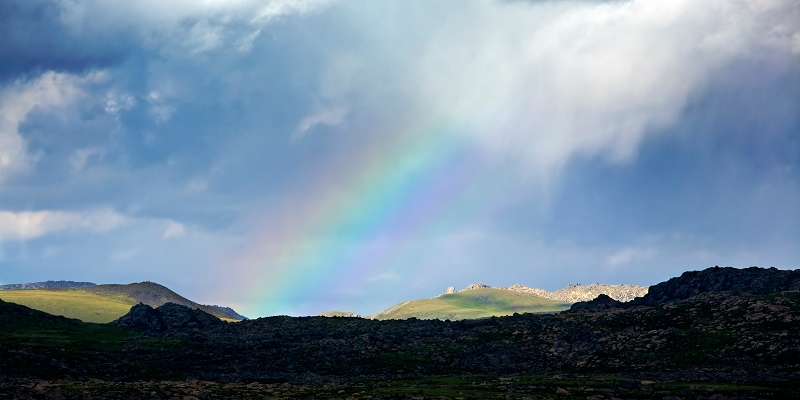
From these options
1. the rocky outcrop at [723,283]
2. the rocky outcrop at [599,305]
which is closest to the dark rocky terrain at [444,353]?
the rocky outcrop at [723,283]

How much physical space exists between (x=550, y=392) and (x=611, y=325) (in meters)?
66.3

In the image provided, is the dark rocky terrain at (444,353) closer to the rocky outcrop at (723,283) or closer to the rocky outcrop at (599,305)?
the rocky outcrop at (723,283)

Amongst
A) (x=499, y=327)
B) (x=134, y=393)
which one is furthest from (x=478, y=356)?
(x=134, y=393)

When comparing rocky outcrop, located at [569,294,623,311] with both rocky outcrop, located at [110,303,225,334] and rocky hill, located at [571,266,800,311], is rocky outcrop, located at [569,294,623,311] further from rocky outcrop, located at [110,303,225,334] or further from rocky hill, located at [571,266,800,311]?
rocky outcrop, located at [110,303,225,334]

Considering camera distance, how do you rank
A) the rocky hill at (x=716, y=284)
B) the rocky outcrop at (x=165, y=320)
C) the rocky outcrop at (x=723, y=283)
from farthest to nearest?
the rocky outcrop at (x=165, y=320), the rocky hill at (x=716, y=284), the rocky outcrop at (x=723, y=283)

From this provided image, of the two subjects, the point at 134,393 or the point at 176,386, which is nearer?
the point at 134,393

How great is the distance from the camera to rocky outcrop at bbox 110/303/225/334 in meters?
176

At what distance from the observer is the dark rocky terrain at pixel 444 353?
91.8 metres

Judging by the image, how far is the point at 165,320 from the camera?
179625mm

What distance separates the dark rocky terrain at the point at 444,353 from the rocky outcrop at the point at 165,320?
0.56 metres

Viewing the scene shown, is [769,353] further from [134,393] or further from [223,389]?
[134,393]

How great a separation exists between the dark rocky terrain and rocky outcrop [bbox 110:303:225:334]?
0.56 m

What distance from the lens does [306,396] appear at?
286ft

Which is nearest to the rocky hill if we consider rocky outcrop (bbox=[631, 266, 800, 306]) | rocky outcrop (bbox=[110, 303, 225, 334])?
rocky outcrop (bbox=[631, 266, 800, 306])
